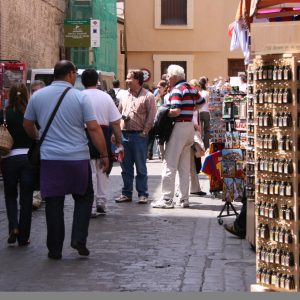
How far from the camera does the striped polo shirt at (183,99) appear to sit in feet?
43.6

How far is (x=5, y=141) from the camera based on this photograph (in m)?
10.3

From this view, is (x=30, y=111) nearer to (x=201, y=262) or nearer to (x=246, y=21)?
(x=201, y=262)

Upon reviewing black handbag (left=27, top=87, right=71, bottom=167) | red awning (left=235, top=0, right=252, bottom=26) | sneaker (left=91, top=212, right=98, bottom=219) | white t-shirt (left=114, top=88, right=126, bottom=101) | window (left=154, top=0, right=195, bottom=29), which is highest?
window (left=154, top=0, right=195, bottom=29)

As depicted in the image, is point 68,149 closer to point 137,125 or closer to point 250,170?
point 250,170

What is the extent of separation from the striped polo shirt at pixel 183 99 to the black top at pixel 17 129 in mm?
3253

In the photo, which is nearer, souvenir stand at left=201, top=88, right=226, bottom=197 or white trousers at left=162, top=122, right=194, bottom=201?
souvenir stand at left=201, top=88, right=226, bottom=197

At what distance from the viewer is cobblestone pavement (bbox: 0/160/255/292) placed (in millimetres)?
8266

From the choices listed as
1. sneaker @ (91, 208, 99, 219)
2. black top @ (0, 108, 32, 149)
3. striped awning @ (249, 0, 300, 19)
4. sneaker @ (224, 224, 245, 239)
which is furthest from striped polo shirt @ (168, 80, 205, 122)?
black top @ (0, 108, 32, 149)

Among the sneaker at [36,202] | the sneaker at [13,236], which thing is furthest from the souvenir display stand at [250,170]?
the sneaker at [36,202]

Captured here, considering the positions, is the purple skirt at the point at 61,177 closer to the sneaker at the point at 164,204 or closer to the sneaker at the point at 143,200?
the sneaker at the point at 164,204

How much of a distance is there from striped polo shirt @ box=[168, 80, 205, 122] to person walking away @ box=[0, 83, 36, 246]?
10.3ft

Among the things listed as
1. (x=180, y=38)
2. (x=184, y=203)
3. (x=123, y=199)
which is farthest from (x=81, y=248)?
(x=180, y=38)

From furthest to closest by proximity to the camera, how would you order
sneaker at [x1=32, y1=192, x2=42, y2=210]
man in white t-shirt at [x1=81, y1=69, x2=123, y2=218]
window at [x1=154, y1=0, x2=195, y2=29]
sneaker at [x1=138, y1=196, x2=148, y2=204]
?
window at [x1=154, y1=0, x2=195, y2=29] < sneaker at [x1=138, y1=196, x2=148, y2=204] < sneaker at [x1=32, y1=192, x2=42, y2=210] < man in white t-shirt at [x1=81, y1=69, x2=123, y2=218]

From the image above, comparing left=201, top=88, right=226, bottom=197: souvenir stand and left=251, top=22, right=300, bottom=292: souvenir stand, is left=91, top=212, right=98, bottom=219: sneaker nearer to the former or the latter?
left=201, top=88, right=226, bottom=197: souvenir stand
